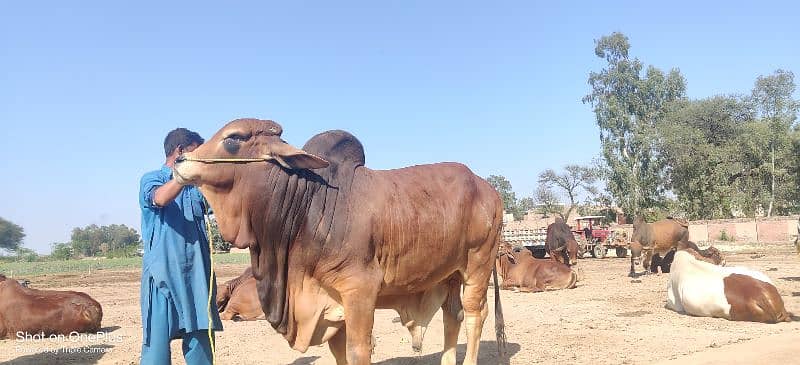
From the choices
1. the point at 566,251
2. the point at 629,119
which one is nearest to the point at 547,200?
the point at 629,119

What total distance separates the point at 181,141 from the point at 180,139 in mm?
16

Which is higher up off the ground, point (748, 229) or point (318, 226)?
point (318, 226)

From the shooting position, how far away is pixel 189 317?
390 centimetres

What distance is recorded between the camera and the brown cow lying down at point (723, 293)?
26.4ft

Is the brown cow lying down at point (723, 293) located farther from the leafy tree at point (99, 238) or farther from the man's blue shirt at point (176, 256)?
the leafy tree at point (99, 238)

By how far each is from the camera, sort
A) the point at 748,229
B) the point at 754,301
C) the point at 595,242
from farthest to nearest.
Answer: the point at 748,229
the point at 595,242
the point at 754,301

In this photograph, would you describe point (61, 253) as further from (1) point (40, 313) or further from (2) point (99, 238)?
(1) point (40, 313)

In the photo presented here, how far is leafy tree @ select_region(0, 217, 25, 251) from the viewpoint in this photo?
89.2 meters

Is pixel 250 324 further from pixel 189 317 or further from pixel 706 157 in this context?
pixel 706 157

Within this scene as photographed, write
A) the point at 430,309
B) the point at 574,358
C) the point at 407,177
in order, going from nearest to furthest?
the point at 407,177 < the point at 430,309 < the point at 574,358

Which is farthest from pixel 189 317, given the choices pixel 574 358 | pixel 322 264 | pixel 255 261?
pixel 574 358

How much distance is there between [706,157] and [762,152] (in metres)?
3.33

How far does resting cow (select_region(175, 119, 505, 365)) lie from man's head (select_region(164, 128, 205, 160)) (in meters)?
0.52

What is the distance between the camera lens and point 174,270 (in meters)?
3.94
